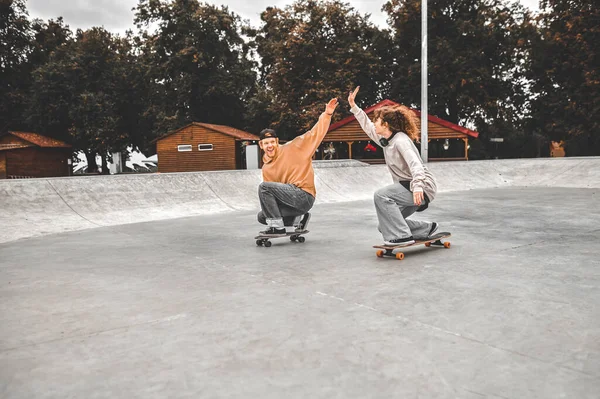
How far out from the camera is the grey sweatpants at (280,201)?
5992 millimetres

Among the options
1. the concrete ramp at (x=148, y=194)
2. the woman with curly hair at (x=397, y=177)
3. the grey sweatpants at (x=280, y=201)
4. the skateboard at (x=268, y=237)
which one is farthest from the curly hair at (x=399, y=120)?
the concrete ramp at (x=148, y=194)

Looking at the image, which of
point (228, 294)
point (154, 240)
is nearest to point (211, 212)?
point (154, 240)

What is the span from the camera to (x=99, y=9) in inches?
1758

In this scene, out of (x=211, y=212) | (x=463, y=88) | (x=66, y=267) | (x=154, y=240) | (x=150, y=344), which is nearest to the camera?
(x=150, y=344)

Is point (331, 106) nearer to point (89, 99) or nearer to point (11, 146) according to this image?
point (11, 146)

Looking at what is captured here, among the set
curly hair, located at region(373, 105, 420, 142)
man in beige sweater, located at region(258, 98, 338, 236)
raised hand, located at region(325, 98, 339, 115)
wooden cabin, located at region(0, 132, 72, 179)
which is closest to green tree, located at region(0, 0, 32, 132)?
wooden cabin, located at region(0, 132, 72, 179)

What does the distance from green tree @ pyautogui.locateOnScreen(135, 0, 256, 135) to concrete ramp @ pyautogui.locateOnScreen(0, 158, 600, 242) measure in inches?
1132

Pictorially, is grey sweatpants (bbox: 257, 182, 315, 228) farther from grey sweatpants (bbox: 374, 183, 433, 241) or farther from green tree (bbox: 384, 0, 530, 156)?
green tree (bbox: 384, 0, 530, 156)

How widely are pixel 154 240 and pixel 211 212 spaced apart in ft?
12.6

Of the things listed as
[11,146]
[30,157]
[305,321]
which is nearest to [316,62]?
[30,157]

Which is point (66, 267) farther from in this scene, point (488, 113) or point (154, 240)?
point (488, 113)

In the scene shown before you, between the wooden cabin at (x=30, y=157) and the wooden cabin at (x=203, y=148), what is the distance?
23.9 feet

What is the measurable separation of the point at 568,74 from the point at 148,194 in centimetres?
3420

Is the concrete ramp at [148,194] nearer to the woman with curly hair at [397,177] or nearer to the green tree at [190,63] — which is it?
the woman with curly hair at [397,177]
